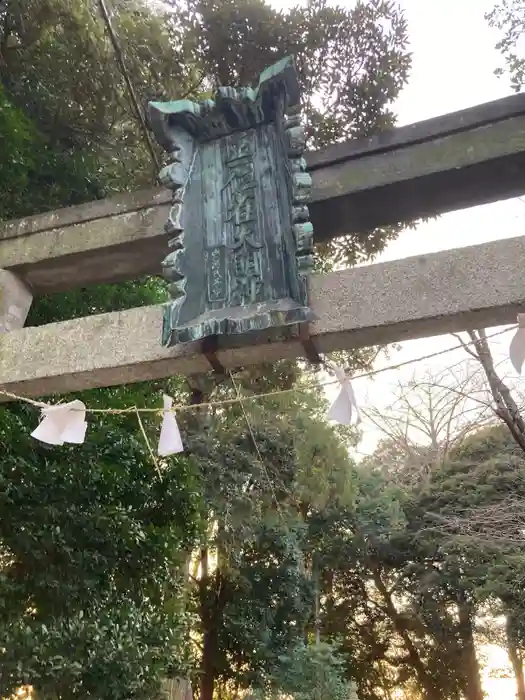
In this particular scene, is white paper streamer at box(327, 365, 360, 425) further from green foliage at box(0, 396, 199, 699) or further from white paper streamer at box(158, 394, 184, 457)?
green foliage at box(0, 396, 199, 699)

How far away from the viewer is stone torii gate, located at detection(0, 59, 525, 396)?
7.60 feet

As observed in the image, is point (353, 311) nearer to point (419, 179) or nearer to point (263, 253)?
point (263, 253)

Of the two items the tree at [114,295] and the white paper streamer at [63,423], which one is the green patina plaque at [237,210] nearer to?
A: the white paper streamer at [63,423]

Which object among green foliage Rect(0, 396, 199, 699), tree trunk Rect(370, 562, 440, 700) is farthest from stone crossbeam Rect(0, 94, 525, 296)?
tree trunk Rect(370, 562, 440, 700)

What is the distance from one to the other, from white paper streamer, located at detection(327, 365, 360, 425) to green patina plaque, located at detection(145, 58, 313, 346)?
0.33 meters

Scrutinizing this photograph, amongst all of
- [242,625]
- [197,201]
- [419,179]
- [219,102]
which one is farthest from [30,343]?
[242,625]

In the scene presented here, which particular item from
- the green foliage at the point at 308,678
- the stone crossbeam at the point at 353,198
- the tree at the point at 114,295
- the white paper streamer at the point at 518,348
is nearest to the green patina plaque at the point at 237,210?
the stone crossbeam at the point at 353,198

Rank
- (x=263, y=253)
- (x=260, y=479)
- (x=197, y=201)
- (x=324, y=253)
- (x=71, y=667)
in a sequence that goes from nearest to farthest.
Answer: (x=263, y=253), (x=197, y=201), (x=71, y=667), (x=324, y=253), (x=260, y=479)

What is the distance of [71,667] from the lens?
3.69 m

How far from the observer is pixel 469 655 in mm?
11109

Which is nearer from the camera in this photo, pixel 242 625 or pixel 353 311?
pixel 353 311

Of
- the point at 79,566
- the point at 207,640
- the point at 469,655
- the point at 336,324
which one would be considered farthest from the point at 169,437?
the point at 469,655

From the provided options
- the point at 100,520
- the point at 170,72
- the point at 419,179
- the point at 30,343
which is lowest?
the point at 100,520

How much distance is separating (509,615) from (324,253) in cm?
674
